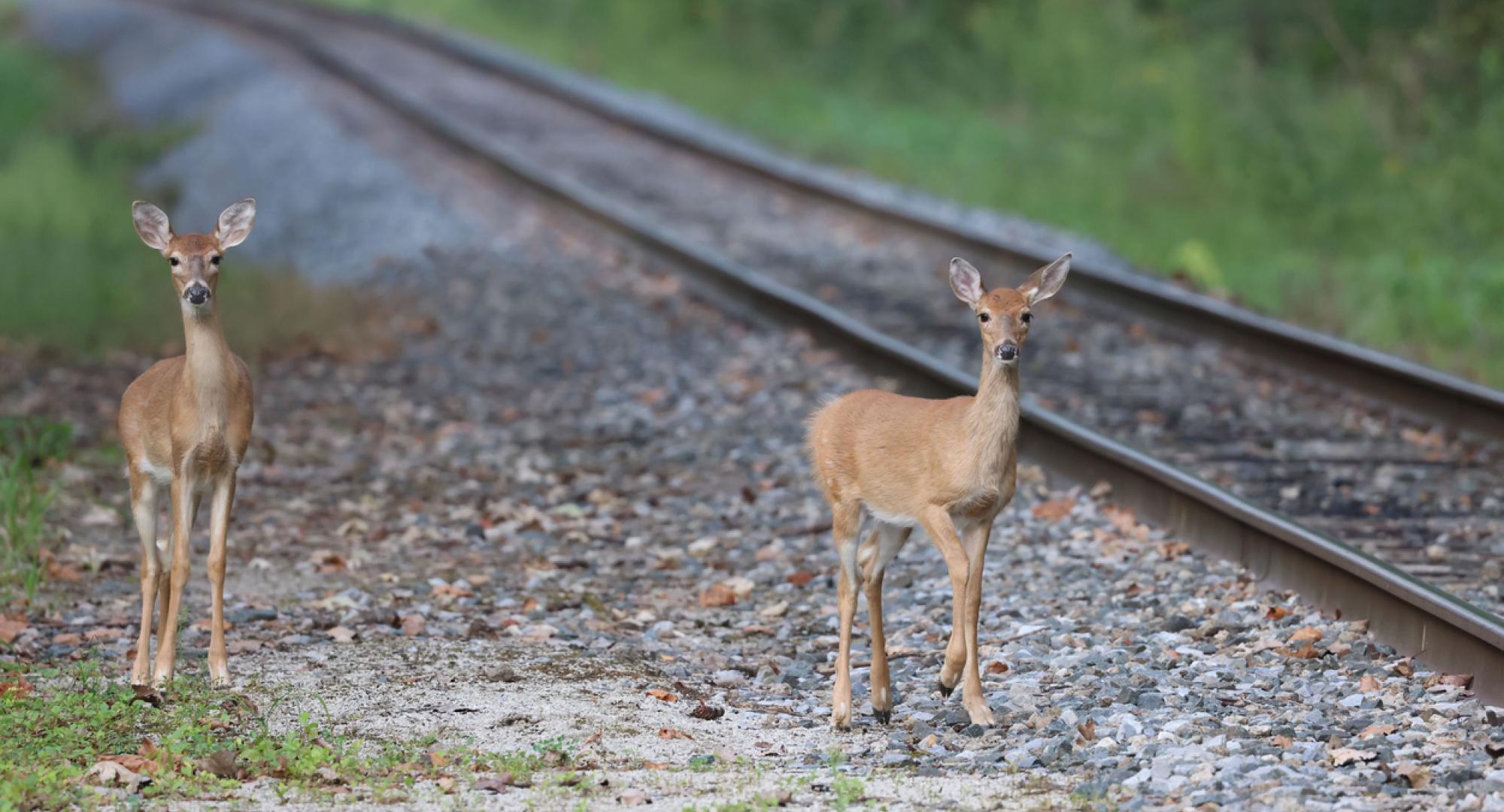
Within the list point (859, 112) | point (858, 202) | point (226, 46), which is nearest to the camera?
point (858, 202)

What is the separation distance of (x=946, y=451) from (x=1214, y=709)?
4.15ft

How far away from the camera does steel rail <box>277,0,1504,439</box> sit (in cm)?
1054

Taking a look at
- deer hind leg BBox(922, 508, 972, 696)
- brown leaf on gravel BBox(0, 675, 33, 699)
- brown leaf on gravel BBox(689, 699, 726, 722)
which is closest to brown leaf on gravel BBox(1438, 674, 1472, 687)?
deer hind leg BBox(922, 508, 972, 696)

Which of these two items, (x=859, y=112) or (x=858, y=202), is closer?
(x=858, y=202)

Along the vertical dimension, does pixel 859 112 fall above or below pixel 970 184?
above

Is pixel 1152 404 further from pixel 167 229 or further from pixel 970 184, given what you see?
pixel 970 184

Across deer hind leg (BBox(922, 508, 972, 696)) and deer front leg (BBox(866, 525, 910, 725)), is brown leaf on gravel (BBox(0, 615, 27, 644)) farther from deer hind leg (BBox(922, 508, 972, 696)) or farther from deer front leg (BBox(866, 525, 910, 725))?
deer hind leg (BBox(922, 508, 972, 696))

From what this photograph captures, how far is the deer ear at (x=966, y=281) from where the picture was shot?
6.25 m

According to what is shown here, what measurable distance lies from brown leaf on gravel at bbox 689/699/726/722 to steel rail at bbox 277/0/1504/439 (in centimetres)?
557

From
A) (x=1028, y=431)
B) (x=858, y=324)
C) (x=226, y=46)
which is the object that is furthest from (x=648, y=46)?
(x=1028, y=431)

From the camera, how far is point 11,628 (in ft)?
24.7

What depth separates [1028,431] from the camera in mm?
10172

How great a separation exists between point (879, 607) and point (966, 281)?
3.93 ft

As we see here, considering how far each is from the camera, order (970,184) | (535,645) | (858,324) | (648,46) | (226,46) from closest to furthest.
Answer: (535,645) < (858,324) < (970,184) < (226,46) < (648,46)
